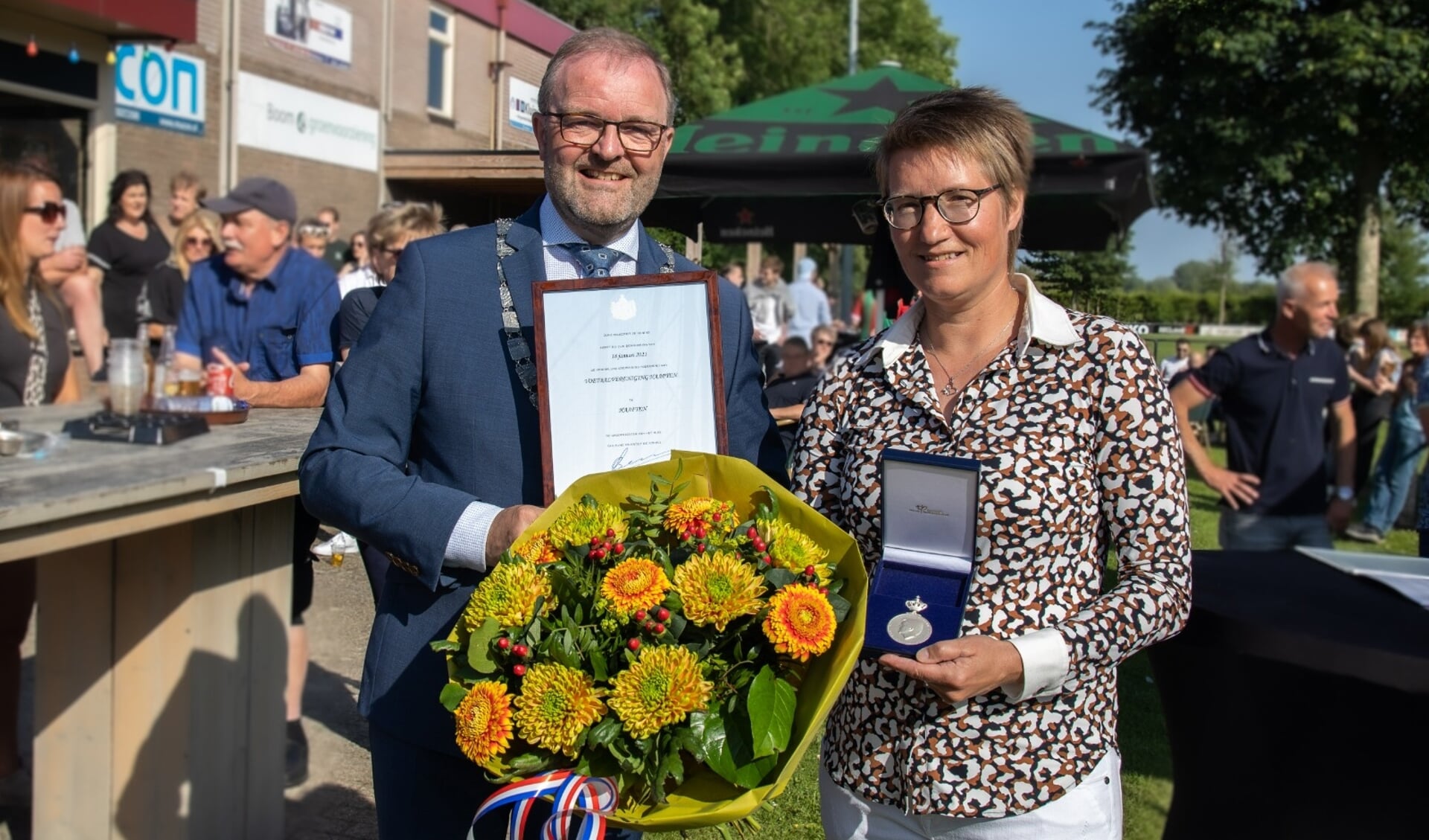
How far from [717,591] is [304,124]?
15919 millimetres

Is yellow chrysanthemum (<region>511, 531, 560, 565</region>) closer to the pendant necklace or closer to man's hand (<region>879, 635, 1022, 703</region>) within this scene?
man's hand (<region>879, 635, 1022, 703</region>)

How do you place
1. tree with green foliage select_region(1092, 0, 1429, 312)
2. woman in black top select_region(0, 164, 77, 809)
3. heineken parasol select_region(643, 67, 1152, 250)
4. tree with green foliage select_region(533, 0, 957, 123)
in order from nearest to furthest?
woman in black top select_region(0, 164, 77, 809) < tree with green foliage select_region(1092, 0, 1429, 312) < heineken parasol select_region(643, 67, 1152, 250) < tree with green foliage select_region(533, 0, 957, 123)

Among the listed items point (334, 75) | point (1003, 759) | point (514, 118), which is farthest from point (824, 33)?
point (1003, 759)

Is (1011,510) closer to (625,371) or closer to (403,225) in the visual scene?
(625,371)

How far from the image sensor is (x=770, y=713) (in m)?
1.56

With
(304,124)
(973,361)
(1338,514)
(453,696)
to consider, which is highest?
Result: (304,124)

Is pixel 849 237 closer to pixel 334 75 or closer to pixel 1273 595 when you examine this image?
pixel 1273 595

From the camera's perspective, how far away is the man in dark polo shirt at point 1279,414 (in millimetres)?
5664

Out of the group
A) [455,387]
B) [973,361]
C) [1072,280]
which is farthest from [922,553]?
[1072,280]

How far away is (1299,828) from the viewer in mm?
2713

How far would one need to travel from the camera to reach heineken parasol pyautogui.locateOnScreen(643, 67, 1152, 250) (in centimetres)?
604

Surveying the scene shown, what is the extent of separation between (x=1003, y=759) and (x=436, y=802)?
0.98m

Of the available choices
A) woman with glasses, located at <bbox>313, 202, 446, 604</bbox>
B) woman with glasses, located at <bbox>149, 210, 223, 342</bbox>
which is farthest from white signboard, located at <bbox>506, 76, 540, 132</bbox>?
woman with glasses, located at <bbox>149, 210, 223, 342</bbox>

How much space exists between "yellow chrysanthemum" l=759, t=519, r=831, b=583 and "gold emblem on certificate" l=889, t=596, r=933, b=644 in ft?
0.62
